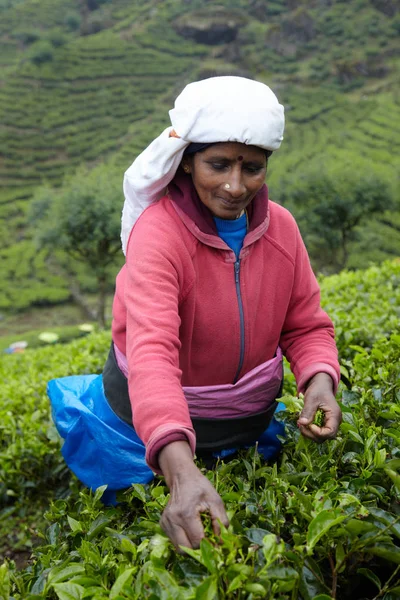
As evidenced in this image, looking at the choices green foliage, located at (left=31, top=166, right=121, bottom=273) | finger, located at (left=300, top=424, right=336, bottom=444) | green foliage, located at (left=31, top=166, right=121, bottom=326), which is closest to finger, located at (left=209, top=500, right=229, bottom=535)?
finger, located at (left=300, top=424, right=336, bottom=444)

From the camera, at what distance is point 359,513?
3.71 feet

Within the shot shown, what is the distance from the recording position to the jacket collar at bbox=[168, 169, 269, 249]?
1.60 m

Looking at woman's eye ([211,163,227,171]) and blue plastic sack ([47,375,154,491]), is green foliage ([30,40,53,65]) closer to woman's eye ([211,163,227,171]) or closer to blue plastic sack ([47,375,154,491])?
blue plastic sack ([47,375,154,491])

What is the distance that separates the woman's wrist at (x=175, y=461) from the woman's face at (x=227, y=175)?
27.4 inches

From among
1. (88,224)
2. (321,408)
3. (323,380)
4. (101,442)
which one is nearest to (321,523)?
(321,408)

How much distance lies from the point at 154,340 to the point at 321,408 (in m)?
0.50

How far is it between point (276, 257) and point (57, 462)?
1.77 meters

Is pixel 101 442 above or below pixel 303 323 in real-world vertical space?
below

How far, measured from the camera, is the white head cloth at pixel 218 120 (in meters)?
1.47

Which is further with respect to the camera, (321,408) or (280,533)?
(321,408)

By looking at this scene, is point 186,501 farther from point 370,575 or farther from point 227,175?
point 227,175

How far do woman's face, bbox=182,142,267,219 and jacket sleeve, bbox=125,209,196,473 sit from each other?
16 centimetres

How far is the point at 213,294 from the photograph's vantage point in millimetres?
1622

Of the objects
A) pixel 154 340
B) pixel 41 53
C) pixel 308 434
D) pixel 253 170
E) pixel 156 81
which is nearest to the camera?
pixel 154 340
